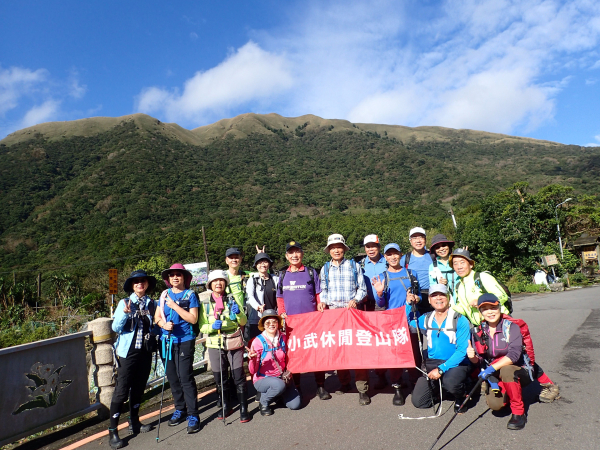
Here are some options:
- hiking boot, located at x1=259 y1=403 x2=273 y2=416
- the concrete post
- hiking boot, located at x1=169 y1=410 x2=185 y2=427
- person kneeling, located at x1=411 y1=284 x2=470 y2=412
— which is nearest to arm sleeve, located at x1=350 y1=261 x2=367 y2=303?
person kneeling, located at x1=411 y1=284 x2=470 y2=412

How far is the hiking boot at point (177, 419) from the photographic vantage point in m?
4.32

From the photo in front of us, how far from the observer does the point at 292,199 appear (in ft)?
324

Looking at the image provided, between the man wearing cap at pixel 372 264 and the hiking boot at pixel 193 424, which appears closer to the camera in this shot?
the hiking boot at pixel 193 424

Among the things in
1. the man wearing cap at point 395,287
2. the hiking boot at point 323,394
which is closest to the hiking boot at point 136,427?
the hiking boot at point 323,394

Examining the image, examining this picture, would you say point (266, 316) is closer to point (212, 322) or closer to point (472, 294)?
point (212, 322)

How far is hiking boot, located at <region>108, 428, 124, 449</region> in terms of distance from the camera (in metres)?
3.92

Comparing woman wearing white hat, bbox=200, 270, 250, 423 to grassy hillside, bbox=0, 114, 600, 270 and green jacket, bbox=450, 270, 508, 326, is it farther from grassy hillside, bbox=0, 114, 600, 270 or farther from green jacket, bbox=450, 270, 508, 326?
grassy hillside, bbox=0, 114, 600, 270

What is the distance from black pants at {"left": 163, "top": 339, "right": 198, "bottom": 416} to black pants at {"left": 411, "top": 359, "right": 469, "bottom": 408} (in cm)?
251

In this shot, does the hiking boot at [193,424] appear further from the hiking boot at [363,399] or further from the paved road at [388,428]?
the hiking boot at [363,399]

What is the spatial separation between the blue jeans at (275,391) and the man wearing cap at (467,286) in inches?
86.9

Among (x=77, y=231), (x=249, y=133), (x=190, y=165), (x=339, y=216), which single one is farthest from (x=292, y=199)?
(x=249, y=133)

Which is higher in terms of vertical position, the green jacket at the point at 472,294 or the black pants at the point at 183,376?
the green jacket at the point at 472,294

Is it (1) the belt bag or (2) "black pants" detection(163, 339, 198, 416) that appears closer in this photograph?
(2) "black pants" detection(163, 339, 198, 416)

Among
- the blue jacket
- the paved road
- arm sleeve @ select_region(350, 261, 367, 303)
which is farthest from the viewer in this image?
arm sleeve @ select_region(350, 261, 367, 303)
